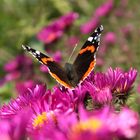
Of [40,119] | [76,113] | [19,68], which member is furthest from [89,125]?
[19,68]

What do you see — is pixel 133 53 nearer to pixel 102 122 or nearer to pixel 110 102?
pixel 110 102

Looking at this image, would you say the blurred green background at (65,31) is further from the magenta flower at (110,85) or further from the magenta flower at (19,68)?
the magenta flower at (110,85)

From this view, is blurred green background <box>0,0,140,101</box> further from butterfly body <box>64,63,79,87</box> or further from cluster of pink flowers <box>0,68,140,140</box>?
cluster of pink flowers <box>0,68,140,140</box>

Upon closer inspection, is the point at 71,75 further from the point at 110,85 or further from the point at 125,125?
the point at 125,125

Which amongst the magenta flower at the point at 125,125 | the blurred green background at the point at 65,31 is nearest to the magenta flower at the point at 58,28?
the blurred green background at the point at 65,31

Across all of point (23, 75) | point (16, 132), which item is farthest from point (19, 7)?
point (16, 132)

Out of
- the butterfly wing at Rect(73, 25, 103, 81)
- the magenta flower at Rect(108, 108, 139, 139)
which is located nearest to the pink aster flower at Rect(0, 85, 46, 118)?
the butterfly wing at Rect(73, 25, 103, 81)
